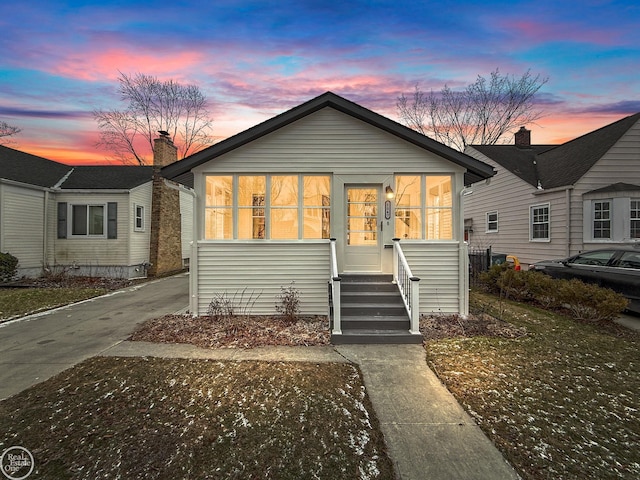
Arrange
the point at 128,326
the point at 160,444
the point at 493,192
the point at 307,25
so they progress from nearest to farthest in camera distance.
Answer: the point at 160,444
the point at 128,326
the point at 307,25
the point at 493,192

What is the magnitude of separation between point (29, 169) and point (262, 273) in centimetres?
1391

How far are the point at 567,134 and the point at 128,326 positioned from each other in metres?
30.2

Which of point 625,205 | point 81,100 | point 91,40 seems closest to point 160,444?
point 91,40

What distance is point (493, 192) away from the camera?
51.5ft

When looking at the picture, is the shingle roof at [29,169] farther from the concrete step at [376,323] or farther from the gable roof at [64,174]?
the concrete step at [376,323]

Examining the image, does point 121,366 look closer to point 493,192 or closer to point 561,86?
point 493,192

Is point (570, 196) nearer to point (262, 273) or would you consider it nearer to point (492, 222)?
point (492, 222)

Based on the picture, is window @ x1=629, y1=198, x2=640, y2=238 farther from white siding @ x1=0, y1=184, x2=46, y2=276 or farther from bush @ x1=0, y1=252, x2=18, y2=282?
white siding @ x1=0, y1=184, x2=46, y2=276

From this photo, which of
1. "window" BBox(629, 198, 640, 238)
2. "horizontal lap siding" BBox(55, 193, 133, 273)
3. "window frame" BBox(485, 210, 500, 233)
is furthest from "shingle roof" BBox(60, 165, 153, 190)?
"window" BBox(629, 198, 640, 238)

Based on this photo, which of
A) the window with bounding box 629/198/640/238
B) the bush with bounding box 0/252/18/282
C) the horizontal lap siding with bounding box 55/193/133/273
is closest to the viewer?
the window with bounding box 629/198/640/238

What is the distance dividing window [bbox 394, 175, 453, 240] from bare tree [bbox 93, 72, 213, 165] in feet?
78.6

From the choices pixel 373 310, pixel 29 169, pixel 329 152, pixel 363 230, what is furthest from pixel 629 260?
pixel 29 169

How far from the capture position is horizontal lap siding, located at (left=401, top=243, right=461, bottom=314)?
7359 millimetres

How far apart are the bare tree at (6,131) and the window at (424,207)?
28.0 m
